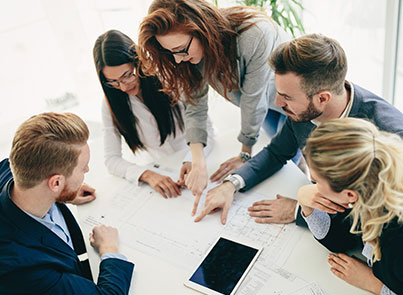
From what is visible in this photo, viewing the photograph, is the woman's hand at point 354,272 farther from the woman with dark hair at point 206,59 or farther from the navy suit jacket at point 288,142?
the woman with dark hair at point 206,59

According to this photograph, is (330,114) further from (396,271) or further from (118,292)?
(118,292)

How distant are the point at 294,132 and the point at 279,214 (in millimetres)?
394

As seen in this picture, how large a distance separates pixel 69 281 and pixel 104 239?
263 mm

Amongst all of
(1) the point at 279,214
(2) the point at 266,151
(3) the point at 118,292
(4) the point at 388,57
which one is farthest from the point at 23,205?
(4) the point at 388,57

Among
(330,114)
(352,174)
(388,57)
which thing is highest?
(352,174)

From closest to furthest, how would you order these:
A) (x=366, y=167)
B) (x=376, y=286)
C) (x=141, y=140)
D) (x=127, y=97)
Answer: (x=366, y=167), (x=376, y=286), (x=127, y=97), (x=141, y=140)

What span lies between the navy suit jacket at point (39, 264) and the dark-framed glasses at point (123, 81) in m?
0.65

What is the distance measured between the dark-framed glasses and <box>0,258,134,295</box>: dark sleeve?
80 cm

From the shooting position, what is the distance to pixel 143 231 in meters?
1.34

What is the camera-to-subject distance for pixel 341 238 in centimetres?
110

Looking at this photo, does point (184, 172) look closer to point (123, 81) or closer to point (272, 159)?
point (272, 159)

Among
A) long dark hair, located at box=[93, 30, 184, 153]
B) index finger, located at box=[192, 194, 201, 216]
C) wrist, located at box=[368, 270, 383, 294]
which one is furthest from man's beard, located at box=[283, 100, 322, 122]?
long dark hair, located at box=[93, 30, 184, 153]

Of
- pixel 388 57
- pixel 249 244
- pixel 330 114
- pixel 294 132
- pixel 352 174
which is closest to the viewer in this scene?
pixel 352 174

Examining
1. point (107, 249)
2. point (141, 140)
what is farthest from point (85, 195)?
point (141, 140)
